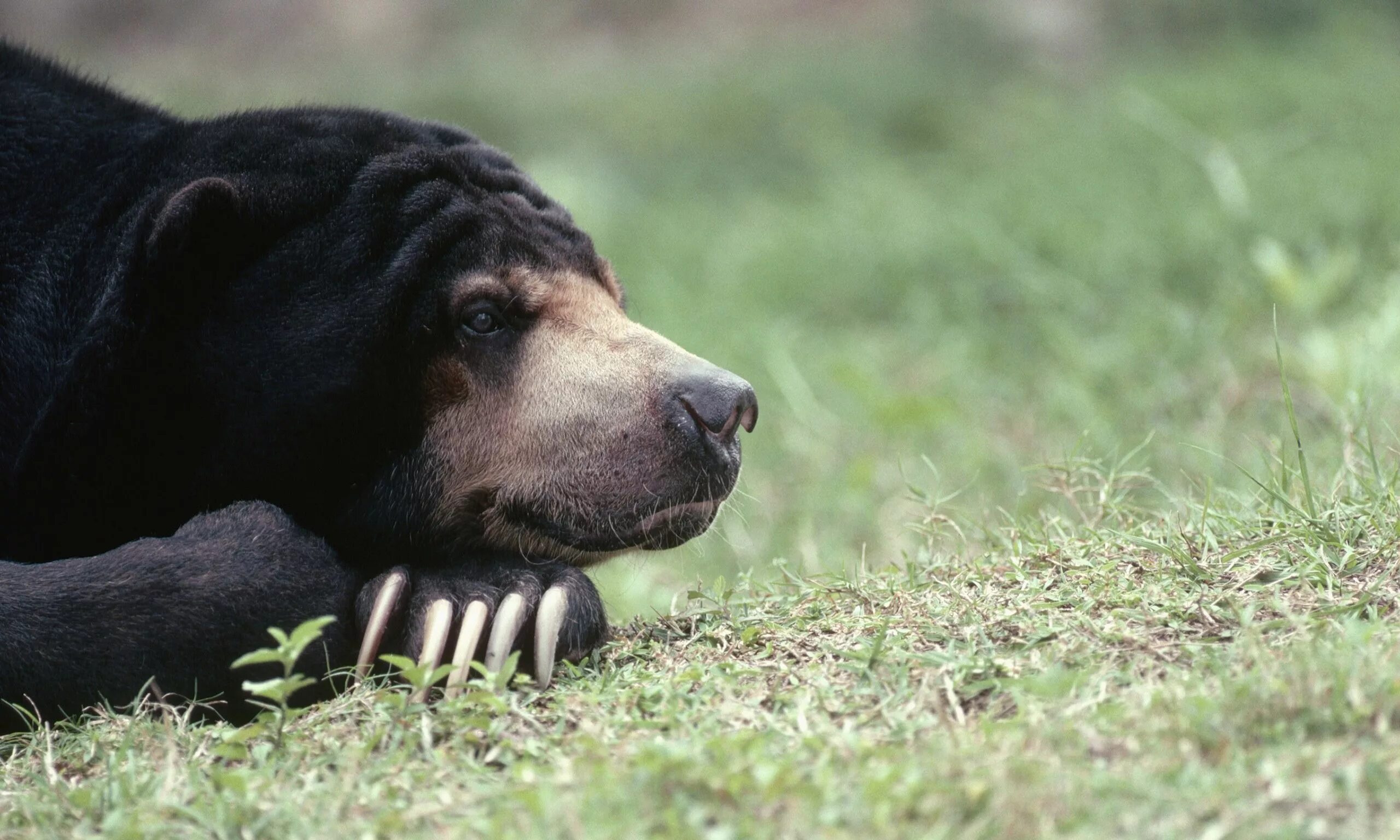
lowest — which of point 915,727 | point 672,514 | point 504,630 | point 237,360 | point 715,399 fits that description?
point 915,727

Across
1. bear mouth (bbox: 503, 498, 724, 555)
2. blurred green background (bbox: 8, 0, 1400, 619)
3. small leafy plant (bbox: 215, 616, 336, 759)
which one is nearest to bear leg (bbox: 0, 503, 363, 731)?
small leafy plant (bbox: 215, 616, 336, 759)

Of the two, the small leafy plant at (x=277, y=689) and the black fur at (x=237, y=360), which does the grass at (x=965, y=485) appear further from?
the black fur at (x=237, y=360)

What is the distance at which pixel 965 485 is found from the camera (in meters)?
3.63

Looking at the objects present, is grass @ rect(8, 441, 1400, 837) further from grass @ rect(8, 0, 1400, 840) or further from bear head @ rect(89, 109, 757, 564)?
bear head @ rect(89, 109, 757, 564)

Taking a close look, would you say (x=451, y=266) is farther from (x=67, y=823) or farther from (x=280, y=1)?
(x=280, y=1)

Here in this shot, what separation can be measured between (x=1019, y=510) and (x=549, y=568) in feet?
6.72

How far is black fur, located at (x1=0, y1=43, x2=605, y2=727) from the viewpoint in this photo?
278 cm

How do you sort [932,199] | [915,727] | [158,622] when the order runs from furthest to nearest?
[932,199]
[158,622]
[915,727]

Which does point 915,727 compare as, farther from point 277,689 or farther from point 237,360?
point 237,360

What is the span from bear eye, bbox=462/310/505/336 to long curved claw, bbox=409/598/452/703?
69 cm

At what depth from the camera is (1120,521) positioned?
9.91 feet

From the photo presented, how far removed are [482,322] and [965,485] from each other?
4.24 ft

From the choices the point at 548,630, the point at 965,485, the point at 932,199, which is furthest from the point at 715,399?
the point at 932,199

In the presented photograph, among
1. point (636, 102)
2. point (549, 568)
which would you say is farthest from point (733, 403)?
point (636, 102)
